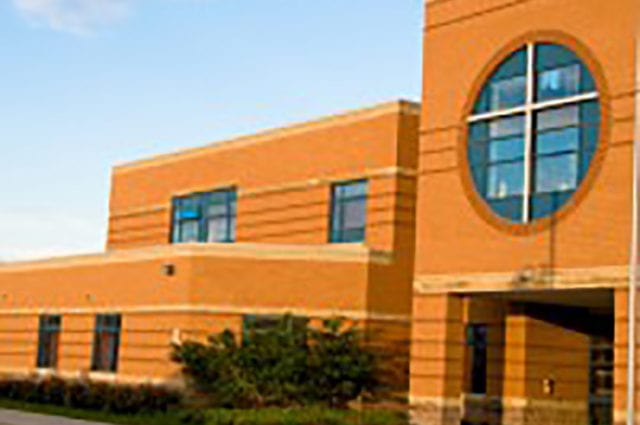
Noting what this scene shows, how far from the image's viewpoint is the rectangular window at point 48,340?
1711 inches

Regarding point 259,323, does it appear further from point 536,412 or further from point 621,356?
point 621,356

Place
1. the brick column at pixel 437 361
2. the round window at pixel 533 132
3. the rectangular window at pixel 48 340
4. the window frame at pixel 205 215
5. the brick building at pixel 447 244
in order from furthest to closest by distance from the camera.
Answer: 1. the window frame at pixel 205 215
2. the rectangular window at pixel 48 340
3. the brick column at pixel 437 361
4. the round window at pixel 533 132
5. the brick building at pixel 447 244

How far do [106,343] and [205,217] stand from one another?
790cm

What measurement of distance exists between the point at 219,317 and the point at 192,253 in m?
2.11

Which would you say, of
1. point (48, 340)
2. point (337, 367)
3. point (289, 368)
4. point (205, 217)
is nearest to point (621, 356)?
point (337, 367)

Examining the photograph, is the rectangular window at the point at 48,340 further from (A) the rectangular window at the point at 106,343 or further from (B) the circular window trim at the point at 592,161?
(B) the circular window trim at the point at 592,161

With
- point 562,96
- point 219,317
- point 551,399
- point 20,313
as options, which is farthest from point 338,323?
point 20,313

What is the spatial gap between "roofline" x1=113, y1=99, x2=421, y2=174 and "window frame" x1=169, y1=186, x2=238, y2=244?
164 centimetres

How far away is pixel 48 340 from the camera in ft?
145

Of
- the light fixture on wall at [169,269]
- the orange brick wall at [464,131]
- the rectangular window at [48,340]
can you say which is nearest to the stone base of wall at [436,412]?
the orange brick wall at [464,131]

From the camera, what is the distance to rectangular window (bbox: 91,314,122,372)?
1559 inches

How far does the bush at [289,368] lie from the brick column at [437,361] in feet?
9.34

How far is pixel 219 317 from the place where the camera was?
36.0 meters

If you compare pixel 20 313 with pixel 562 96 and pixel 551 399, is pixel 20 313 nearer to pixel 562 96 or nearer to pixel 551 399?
pixel 551 399
